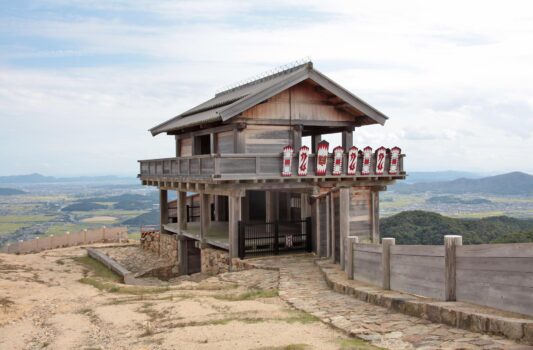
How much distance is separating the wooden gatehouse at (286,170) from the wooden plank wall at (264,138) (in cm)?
5

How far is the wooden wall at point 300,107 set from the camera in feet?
81.1

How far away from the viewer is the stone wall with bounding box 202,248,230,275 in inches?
915

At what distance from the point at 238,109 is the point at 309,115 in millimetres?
4391

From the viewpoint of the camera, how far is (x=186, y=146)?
105ft

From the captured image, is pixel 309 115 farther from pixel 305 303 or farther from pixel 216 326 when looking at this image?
pixel 216 326

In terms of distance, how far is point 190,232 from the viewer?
2847cm

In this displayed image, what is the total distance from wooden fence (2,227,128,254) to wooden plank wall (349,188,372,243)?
21964 mm

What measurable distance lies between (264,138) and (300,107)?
98.2 inches

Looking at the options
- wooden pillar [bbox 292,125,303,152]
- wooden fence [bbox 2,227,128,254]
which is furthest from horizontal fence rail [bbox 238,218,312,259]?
wooden fence [bbox 2,227,128,254]

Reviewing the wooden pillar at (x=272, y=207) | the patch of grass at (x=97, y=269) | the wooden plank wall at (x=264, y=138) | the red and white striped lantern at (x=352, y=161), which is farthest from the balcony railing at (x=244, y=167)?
the patch of grass at (x=97, y=269)

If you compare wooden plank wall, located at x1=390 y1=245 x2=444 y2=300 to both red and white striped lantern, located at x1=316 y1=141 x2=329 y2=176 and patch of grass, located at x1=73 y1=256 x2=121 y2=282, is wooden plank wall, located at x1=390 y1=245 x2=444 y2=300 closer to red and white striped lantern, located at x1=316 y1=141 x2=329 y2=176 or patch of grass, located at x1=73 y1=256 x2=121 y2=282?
red and white striped lantern, located at x1=316 y1=141 x2=329 y2=176

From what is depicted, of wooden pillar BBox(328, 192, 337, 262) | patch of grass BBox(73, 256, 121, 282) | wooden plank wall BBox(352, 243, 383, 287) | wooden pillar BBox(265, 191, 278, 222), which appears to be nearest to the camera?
wooden plank wall BBox(352, 243, 383, 287)

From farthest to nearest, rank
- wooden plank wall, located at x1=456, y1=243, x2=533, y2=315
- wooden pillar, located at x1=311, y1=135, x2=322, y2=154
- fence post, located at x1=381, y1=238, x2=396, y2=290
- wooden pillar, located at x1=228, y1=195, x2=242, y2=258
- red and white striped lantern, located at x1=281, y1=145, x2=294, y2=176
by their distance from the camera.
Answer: wooden pillar, located at x1=311, y1=135, x2=322, y2=154
wooden pillar, located at x1=228, y1=195, x2=242, y2=258
red and white striped lantern, located at x1=281, y1=145, x2=294, y2=176
fence post, located at x1=381, y1=238, x2=396, y2=290
wooden plank wall, located at x1=456, y1=243, x2=533, y2=315

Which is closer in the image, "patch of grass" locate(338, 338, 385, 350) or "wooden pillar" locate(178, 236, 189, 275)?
"patch of grass" locate(338, 338, 385, 350)
